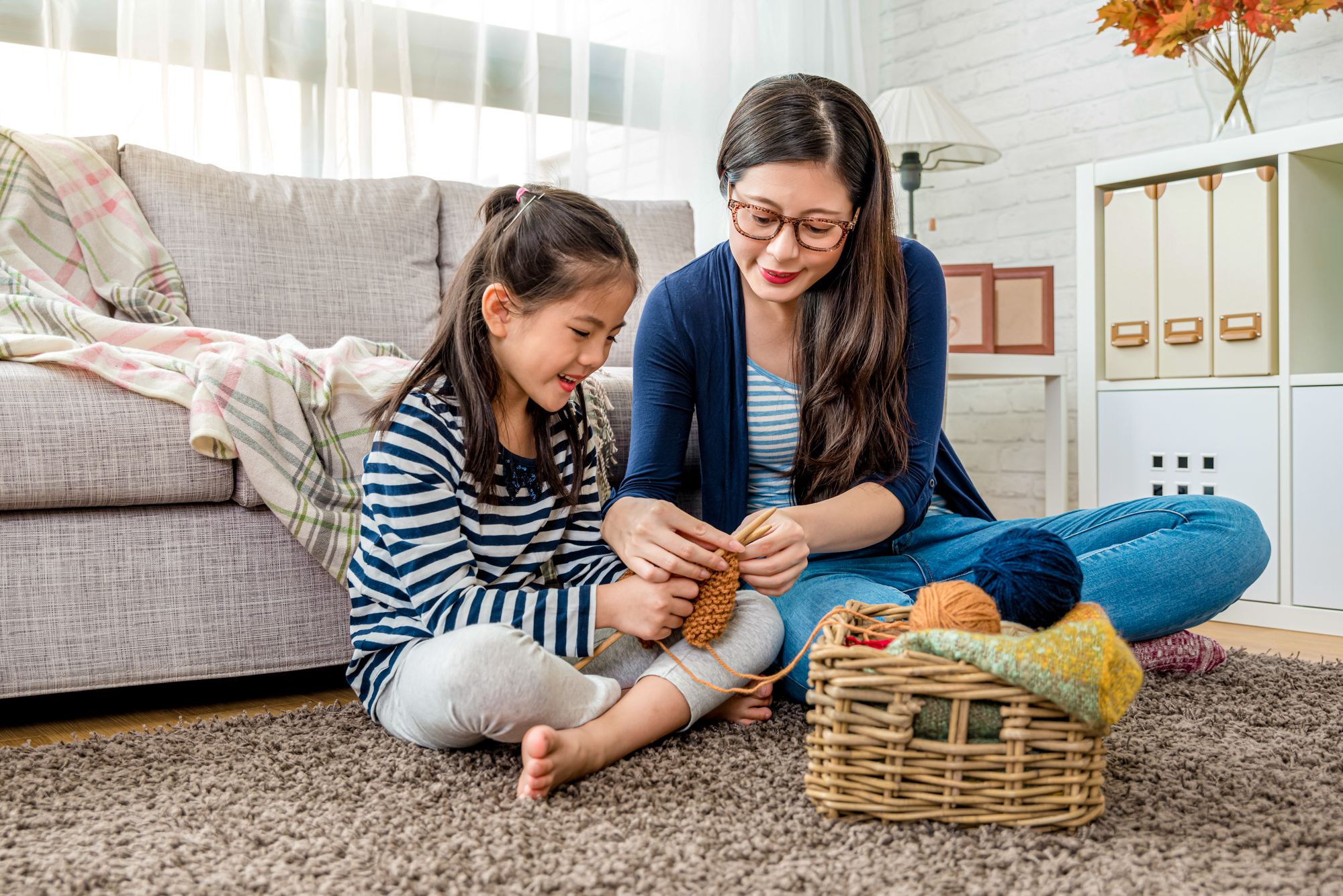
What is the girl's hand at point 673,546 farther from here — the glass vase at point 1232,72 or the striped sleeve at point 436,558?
the glass vase at point 1232,72

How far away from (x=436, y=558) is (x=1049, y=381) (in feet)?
5.81

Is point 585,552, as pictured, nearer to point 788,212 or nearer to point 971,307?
point 788,212

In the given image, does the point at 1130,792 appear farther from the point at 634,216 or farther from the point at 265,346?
the point at 634,216

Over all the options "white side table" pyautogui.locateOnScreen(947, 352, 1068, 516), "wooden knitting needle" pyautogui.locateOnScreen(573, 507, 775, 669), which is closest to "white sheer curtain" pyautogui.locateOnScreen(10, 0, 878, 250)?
"white side table" pyautogui.locateOnScreen(947, 352, 1068, 516)

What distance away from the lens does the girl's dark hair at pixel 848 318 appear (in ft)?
3.72

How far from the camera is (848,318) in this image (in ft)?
3.99

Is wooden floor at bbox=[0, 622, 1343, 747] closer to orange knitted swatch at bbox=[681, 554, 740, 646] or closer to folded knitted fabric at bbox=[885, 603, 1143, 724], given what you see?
orange knitted swatch at bbox=[681, 554, 740, 646]

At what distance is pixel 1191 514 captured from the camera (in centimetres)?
126

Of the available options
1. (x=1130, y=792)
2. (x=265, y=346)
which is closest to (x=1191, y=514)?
(x=1130, y=792)

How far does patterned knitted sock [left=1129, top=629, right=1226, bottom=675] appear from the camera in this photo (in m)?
1.28

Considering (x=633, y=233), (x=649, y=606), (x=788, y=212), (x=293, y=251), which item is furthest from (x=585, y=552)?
(x=633, y=233)

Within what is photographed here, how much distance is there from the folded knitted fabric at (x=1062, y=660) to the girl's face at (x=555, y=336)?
452 millimetres

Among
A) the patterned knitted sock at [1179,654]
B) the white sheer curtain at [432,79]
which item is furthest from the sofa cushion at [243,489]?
the white sheer curtain at [432,79]

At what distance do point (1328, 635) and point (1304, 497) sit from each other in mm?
225
